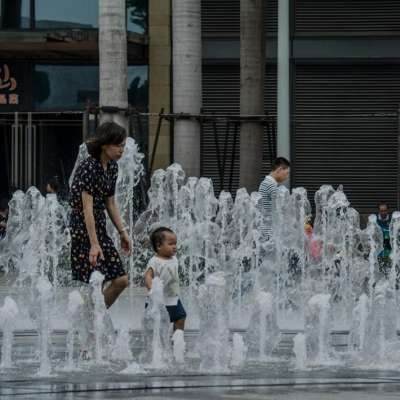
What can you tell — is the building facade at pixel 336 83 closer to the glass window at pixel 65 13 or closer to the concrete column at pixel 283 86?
the glass window at pixel 65 13

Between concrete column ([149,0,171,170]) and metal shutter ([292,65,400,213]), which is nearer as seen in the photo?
metal shutter ([292,65,400,213])

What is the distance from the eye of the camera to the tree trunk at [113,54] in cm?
2638

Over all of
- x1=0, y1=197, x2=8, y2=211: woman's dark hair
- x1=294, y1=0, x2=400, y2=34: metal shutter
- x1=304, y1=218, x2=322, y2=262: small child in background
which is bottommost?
x1=304, y1=218, x2=322, y2=262: small child in background

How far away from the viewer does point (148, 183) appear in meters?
27.1

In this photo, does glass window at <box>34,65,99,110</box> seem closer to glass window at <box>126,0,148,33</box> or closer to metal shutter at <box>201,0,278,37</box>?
glass window at <box>126,0,148,33</box>

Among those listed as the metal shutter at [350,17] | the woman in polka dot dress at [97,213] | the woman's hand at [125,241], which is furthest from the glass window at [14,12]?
the woman's hand at [125,241]

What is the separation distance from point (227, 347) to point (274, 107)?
65.5ft

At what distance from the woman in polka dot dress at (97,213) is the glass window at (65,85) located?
20587mm

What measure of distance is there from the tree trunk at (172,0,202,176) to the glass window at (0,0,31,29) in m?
5.30

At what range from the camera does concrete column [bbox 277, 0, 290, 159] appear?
79.4 ft

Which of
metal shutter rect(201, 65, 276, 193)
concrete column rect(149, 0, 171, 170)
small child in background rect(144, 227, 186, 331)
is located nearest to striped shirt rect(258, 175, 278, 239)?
small child in background rect(144, 227, 186, 331)

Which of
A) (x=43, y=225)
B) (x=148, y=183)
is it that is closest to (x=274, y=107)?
(x=148, y=183)

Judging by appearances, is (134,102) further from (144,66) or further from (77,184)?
(77,184)

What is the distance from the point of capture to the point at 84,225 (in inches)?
452
